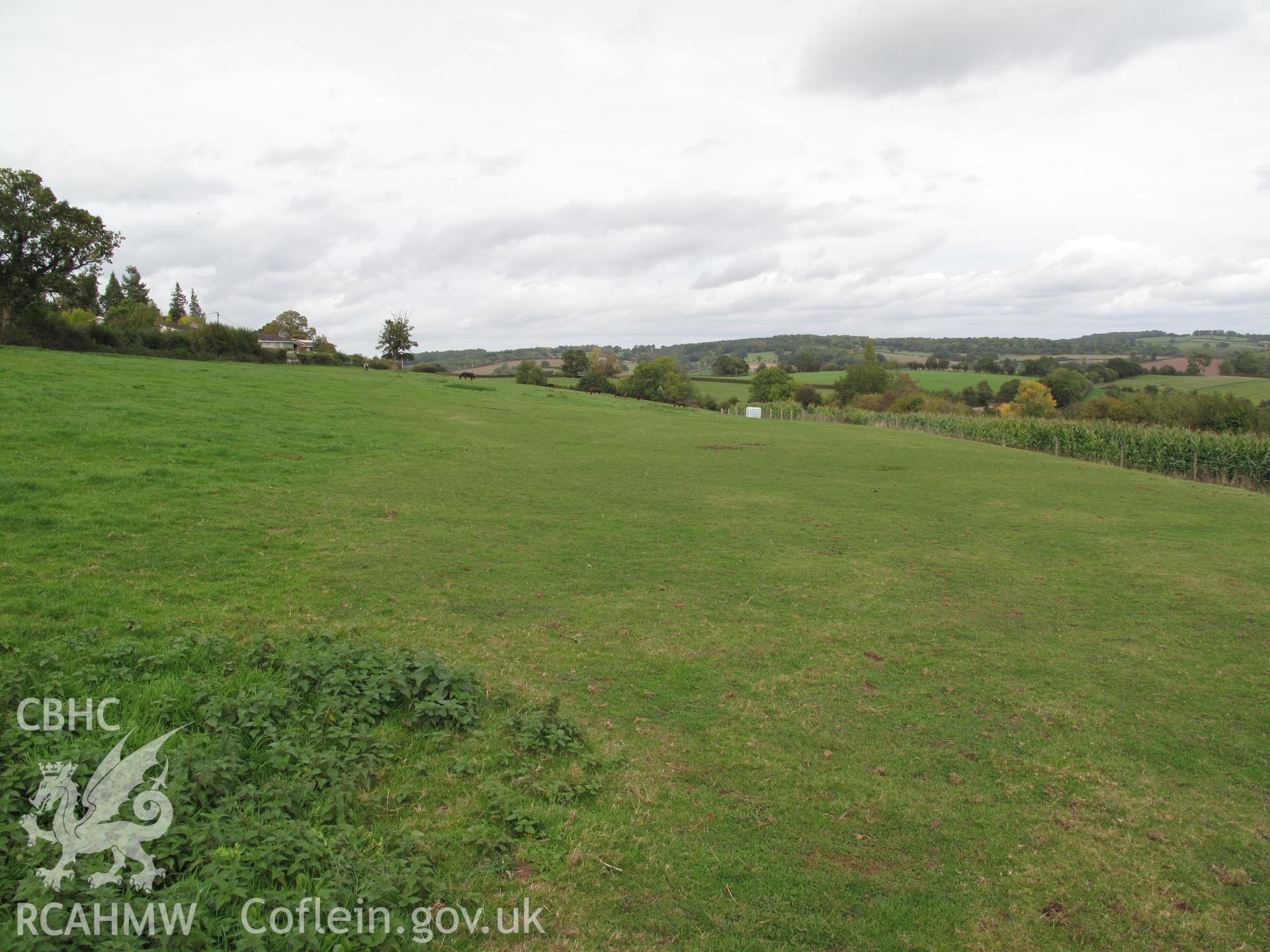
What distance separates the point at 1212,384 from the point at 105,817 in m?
125

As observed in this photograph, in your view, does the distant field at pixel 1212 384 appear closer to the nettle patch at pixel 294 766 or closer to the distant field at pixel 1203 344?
the distant field at pixel 1203 344

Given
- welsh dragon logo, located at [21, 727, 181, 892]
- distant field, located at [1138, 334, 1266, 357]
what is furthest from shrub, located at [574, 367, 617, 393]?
distant field, located at [1138, 334, 1266, 357]

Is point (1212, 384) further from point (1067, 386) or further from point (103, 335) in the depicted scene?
point (103, 335)

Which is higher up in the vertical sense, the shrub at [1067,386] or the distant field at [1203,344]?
the distant field at [1203,344]

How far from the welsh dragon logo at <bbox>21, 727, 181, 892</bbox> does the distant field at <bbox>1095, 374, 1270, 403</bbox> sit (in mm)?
99434

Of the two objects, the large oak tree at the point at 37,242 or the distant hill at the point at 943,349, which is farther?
the distant hill at the point at 943,349

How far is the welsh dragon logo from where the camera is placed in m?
3.62

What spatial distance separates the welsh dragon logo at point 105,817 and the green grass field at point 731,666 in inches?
6.8

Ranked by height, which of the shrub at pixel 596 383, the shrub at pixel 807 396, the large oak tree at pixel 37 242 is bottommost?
the shrub at pixel 807 396

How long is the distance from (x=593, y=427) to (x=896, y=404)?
230ft

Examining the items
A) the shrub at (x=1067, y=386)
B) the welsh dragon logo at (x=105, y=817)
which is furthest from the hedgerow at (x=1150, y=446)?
the shrub at (x=1067, y=386)

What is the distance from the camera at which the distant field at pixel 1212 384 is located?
81688 mm

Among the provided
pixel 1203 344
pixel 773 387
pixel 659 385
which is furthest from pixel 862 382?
pixel 1203 344

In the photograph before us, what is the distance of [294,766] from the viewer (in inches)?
186
